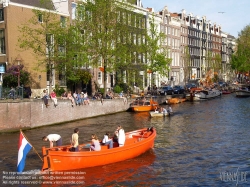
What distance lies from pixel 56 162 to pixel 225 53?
12608 cm

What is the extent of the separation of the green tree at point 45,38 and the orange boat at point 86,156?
20.6 m

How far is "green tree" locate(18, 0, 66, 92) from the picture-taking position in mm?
41312

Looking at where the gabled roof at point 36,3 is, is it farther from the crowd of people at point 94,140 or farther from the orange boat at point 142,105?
the crowd of people at point 94,140

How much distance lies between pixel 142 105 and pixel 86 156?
1142 inches

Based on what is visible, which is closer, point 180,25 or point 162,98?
point 162,98

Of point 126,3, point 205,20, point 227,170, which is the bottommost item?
point 227,170

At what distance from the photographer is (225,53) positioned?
13750 cm

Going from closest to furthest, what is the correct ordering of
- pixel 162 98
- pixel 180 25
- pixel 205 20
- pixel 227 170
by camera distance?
pixel 227 170, pixel 162 98, pixel 180 25, pixel 205 20

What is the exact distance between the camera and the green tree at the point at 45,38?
1626 inches

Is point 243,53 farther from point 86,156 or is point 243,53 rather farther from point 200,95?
point 86,156

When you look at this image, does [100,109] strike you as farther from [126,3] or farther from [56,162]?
[56,162]

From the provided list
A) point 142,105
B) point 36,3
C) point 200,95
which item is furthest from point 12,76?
point 200,95

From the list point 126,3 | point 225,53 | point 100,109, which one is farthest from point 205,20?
point 100,109

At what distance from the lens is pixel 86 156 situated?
20078 millimetres
